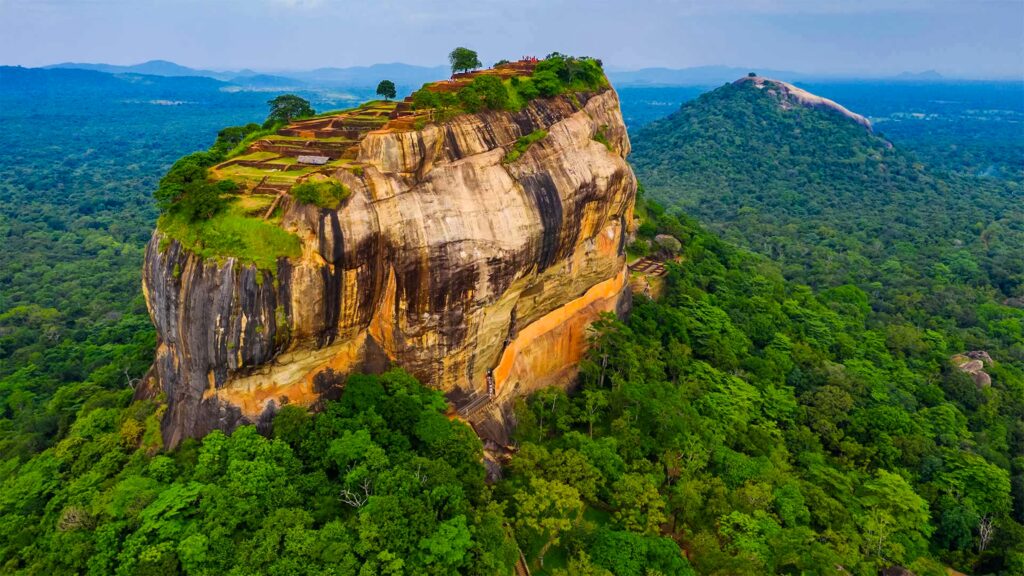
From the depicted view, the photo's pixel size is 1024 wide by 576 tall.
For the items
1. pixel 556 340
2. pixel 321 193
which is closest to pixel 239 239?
pixel 321 193

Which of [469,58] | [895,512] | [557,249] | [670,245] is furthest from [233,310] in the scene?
[670,245]

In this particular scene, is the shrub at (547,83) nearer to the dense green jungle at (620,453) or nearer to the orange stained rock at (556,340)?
the orange stained rock at (556,340)

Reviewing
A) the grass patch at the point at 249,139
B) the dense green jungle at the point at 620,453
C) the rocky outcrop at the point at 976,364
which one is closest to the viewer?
the dense green jungle at the point at 620,453

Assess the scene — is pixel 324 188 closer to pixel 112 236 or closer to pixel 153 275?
pixel 153 275

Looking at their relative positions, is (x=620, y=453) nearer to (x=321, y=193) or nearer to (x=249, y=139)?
(x=321, y=193)

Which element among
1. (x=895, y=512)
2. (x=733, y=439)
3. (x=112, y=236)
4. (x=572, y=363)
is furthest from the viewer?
(x=112, y=236)

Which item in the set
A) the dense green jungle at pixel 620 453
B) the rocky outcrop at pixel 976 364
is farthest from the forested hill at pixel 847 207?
the rocky outcrop at pixel 976 364
